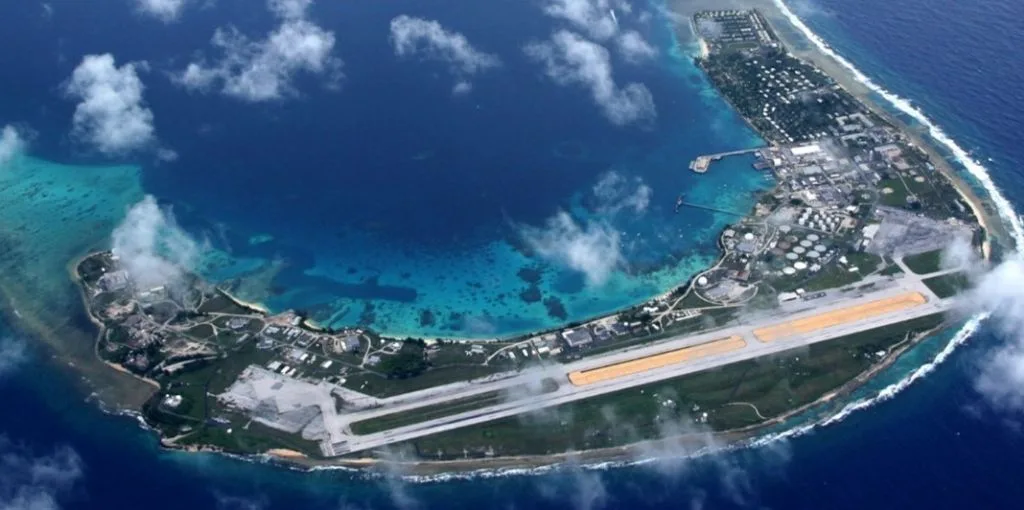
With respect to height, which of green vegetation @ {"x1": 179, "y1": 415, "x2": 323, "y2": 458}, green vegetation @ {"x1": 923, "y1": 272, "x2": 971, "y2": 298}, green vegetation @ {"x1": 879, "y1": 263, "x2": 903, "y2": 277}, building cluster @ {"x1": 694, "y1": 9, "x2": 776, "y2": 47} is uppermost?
building cluster @ {"x1": 694, "y1": 9, "x2": 776, "y2": 47}

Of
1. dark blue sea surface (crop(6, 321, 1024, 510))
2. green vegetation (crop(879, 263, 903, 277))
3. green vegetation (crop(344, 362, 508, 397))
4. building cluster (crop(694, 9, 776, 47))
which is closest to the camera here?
dark blue sea surface (crop(6, 321, 1024, 510))

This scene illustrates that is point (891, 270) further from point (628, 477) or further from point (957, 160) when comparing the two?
point (628, 477)

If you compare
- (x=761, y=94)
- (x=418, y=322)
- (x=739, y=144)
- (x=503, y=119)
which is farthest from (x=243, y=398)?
(x=761, y=94)

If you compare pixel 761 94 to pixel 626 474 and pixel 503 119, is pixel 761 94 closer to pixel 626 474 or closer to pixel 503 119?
pixel 503 119

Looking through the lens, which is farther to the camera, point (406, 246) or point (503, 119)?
point (503, 119)

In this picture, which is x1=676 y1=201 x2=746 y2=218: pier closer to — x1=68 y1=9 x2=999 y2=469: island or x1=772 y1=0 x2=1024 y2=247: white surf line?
x1=68 y1=9 x2=999 y2=469: island

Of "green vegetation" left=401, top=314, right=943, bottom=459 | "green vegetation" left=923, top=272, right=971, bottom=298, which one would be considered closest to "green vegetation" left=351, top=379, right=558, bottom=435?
"green vegetation" left=401, top=314, right=943, bottom=459

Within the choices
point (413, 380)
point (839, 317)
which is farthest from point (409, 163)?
point (839, 317)
